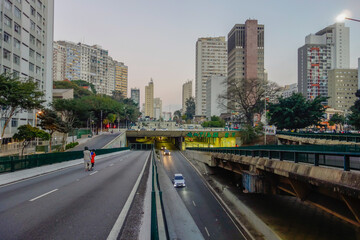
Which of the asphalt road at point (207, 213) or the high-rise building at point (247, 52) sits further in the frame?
the high-rise building at point (247, 52)

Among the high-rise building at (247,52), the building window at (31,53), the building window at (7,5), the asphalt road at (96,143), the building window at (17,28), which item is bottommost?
the asphalt road at (96,143)

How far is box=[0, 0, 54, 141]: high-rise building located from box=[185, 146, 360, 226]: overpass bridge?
37968 millimetres

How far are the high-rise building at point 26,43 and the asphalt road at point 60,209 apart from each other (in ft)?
110

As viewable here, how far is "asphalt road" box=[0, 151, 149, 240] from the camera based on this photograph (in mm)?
7691

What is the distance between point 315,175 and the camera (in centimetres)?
1095

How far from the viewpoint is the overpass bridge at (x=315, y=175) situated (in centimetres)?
938

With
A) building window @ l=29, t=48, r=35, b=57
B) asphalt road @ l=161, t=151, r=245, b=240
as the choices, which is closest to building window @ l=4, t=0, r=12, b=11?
building window @ l=29, t=48, r=35, b=57

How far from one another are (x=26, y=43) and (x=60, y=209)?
57.3 meters

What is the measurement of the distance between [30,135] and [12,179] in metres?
23.1

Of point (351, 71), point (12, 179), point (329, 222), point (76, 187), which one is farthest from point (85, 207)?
point (351, 71)

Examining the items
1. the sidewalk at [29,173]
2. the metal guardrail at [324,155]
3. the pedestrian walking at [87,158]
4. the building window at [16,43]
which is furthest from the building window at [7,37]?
the metal guardrail at [324,155]

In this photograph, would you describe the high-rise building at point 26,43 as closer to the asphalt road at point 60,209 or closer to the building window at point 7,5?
the building window at point 7,5

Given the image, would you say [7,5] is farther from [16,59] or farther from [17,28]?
[16,59]

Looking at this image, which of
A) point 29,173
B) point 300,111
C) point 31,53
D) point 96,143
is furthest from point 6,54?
point 300,111
